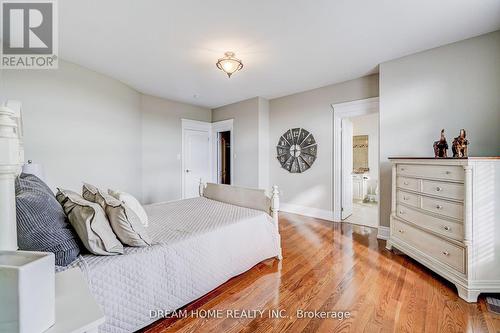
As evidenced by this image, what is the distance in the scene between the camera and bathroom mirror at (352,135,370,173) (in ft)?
20.6

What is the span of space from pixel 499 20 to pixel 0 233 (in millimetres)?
3854

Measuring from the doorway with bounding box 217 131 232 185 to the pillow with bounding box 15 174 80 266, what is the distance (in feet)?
15.1

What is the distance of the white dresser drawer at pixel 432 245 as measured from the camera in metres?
1.87

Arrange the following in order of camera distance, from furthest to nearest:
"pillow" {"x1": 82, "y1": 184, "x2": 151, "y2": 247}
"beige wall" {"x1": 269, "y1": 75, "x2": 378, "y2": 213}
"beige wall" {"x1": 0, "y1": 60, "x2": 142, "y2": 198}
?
"beige wall" {"x1": 269, "y1": 75, "x2": 378, "y2": 213} < "beige wall" {"x1": 0, "y1": 60, "x2": 142, "y2": 198} < "pillow" {"x1": 82, "y1": 184, "x2": 151, "y2": 247}

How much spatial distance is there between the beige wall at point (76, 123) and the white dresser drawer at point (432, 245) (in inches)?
166

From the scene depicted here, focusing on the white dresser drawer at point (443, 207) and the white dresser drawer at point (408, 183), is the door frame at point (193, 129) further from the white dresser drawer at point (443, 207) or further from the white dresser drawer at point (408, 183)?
the white dresser drawer at point (443, 207)

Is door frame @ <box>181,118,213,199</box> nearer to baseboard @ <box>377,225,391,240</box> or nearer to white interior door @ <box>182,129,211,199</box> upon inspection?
white interior door @ <box>182,129,211,199</box>

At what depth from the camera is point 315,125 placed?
4176mm

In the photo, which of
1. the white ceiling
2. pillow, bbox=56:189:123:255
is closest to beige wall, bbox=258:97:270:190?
the white ceiling

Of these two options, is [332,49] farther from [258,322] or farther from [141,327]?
[141,327]

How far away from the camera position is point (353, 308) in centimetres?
167

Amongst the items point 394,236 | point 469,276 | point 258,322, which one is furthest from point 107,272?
point 394,236

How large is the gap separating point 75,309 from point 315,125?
4.15 metres

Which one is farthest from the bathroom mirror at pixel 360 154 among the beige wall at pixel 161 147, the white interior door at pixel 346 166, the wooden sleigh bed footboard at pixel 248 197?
the beige wall at pixel 161 147
